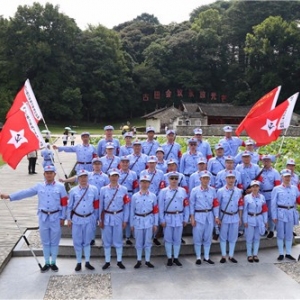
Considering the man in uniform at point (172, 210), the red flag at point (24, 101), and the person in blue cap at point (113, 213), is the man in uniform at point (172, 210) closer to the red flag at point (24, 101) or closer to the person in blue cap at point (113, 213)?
the person in blue cap at point (113, 213)

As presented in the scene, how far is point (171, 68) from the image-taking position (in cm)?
6969

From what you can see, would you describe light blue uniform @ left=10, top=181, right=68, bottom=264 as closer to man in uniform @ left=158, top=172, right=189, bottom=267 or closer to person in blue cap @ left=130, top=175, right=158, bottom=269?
person in blue cap @ left=130, top=175, right=158, bottom=269

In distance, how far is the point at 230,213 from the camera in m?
8.28

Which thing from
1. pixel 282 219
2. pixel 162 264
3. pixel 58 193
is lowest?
pixel 162 264

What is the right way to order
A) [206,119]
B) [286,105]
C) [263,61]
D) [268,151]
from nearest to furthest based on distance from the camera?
[286,105], [268,151], [206,119], [263,61]

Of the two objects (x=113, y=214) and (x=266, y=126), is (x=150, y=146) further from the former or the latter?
(x=113, y=214)

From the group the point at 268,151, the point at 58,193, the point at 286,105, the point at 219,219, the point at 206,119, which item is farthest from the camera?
the point at 206,119

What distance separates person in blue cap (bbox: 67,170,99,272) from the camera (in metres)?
7.79

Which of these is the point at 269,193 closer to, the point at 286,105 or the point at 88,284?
the point at 286,105

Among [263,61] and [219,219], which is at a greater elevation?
[263,61]

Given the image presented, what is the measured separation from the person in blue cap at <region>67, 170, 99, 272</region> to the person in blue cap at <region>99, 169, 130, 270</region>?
213 mm

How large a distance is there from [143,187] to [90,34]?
204ft

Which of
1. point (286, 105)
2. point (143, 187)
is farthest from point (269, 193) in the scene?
point (143, 187)

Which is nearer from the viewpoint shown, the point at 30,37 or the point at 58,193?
the point at 58,193
